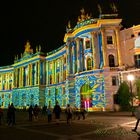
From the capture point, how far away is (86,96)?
1553 inches

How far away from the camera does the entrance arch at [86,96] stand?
1534 inches

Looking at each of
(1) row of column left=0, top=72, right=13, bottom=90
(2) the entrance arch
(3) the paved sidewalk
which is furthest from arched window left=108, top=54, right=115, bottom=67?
(1) row of column left=0, top=72, right=13, bottom=90

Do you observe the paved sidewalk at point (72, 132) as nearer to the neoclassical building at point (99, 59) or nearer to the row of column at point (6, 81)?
the neoclassical building at point (99, 59)

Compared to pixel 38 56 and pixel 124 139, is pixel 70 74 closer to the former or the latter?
pixel 38 56

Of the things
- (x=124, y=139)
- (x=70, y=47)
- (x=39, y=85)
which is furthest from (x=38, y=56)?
(x=124, y=139)

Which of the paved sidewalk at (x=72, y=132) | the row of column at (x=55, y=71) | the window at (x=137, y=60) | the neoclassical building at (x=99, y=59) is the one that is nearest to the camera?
the paved sidewalk at (x=72, y=132)

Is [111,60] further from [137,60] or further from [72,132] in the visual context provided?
[72,132]

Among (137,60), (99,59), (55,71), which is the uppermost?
(55,71)

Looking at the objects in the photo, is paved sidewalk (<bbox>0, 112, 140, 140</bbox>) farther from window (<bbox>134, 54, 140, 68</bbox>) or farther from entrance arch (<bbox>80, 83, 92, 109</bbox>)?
entrance arch (<bbox>80, 83, 92, 109</bbox>)

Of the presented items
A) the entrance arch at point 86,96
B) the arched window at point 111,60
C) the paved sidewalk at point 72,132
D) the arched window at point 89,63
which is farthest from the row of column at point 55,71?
the paved sidewalk at point 72,132

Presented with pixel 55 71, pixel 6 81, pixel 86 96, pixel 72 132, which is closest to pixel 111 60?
pixel 86 96

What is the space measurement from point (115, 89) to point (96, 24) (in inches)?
563

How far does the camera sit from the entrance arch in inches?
1534

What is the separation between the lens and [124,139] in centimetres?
1059
